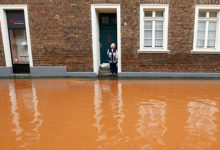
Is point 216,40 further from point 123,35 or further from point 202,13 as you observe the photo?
point 123,35

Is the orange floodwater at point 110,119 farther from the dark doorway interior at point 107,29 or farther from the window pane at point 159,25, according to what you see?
the dark doorway interior at point 107,29

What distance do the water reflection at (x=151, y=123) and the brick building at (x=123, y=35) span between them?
14.1ft

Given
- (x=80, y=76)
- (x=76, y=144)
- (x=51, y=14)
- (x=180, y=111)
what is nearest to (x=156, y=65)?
(x=80, y=76)

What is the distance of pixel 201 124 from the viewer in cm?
357

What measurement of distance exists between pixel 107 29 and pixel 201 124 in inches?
307

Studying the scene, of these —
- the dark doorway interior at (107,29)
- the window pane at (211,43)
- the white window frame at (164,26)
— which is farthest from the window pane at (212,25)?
the dark doorway interior at (107,29)

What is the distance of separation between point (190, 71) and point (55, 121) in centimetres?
756

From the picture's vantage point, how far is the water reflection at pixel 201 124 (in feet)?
9.63

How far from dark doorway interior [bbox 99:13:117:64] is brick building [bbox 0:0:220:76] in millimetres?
1115

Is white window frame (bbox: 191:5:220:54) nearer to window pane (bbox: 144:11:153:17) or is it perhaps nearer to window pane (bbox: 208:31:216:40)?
window pane (bbox: 208:31:216:40)

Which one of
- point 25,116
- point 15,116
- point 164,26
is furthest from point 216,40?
point 15,116

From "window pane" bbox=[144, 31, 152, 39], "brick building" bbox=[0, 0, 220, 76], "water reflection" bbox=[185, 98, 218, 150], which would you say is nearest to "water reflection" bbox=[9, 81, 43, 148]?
"water reflection" bbox=[185, 98, 218, 150]

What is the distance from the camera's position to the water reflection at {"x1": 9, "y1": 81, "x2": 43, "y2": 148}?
10.2ft

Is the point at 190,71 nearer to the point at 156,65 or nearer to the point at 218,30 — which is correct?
the point at 156,65
